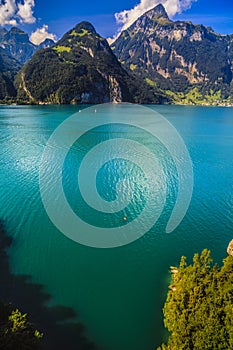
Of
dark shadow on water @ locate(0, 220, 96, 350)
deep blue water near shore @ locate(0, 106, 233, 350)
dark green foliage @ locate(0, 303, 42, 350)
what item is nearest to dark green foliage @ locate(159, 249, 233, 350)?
deep blue water near shore @ locate(0, 106, 233, 350)

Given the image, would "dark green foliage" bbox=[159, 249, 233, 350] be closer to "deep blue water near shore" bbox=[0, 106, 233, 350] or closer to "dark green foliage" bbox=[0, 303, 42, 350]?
"deep blue water near shore" bbox=[0, 106, 233, 350]

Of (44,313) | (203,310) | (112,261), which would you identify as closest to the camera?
(203,310)

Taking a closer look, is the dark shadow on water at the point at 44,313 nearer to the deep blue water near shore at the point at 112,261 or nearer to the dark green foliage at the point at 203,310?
the deep blue water near shore at the point at 112,261

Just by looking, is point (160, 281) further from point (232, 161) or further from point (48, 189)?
point (232, 161)

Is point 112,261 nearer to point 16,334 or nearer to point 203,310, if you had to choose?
point 16,334

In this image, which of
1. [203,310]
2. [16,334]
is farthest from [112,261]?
[203,310]

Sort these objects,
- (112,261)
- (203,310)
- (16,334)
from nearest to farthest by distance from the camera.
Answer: (203,310)
(16,334)
(112,261)
